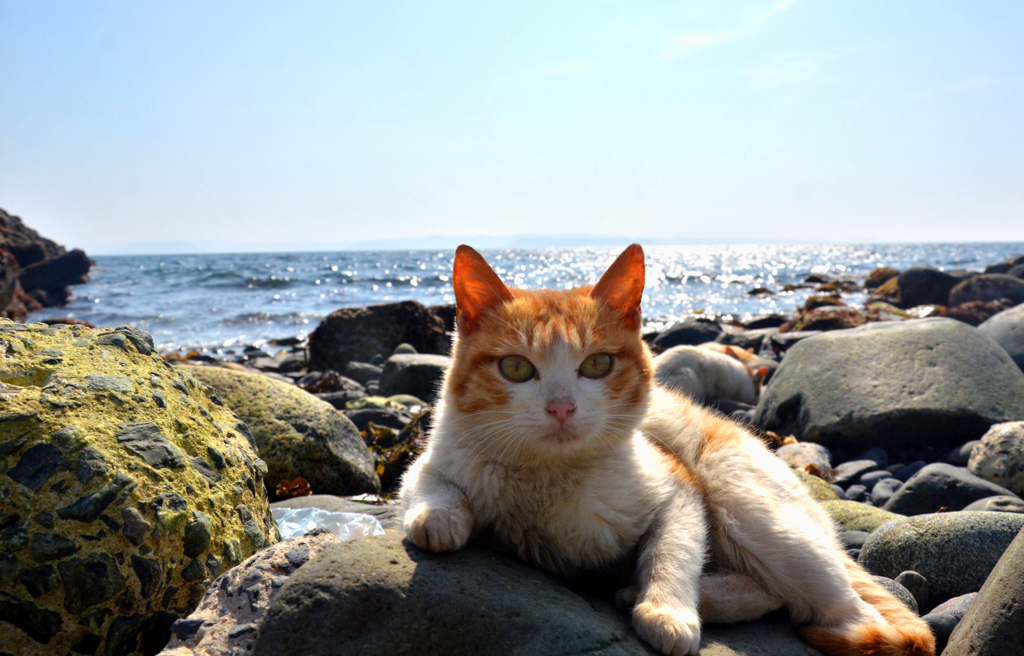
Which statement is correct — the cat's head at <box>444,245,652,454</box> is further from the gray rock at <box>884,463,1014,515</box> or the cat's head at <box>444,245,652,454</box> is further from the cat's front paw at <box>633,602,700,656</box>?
the gray rock at <box>884,463,1014,515</box>

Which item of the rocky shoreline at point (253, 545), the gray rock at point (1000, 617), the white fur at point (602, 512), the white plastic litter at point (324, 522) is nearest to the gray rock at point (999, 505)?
the rocky shoreline at point (253, 545)

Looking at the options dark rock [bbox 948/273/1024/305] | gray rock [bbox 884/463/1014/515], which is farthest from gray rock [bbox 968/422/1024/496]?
dark rock [bbox 948/273/1024/305]

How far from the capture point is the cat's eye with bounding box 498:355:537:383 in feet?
8.02

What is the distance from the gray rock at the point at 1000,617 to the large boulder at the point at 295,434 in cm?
374

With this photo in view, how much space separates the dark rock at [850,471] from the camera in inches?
212

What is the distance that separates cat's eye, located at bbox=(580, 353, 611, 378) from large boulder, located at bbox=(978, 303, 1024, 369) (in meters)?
7.43

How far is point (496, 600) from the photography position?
Result: 1967mm

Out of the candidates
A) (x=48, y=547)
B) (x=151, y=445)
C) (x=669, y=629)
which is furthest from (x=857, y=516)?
(x=48, y=547)

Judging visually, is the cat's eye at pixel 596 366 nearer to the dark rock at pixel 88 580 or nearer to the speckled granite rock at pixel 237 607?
the speckled granite rock at pixel 237 607

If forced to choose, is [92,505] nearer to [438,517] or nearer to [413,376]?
[438,517]

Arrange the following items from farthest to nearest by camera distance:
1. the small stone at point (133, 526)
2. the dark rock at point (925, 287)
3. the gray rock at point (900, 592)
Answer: the dark rock at point (925, 287) < the gray rock at point (900, 592) < the small stone at point (133, 526)

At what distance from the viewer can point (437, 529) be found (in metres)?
2.13

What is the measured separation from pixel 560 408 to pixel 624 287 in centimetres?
67

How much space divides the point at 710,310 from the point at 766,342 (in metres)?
10.1
